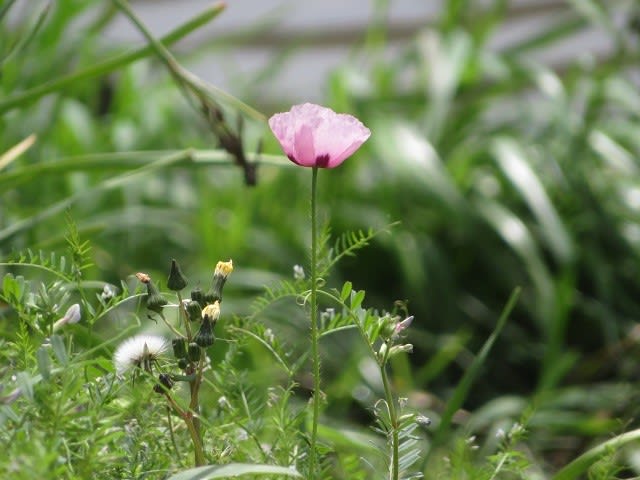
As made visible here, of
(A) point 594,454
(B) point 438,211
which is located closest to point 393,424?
(A) point 594,454

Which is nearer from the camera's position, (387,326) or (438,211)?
(387,326)

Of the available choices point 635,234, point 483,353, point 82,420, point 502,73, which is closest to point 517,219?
point 635,234

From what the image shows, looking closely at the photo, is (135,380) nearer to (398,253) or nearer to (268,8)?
(398,253)

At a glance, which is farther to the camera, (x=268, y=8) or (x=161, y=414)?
(x=268, y=8)

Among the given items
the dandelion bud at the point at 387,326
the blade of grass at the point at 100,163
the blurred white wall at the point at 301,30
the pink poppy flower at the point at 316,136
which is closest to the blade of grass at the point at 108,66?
the blade of grass at the point at 100,163

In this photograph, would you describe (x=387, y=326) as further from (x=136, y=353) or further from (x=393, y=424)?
(x=136, y=353)
